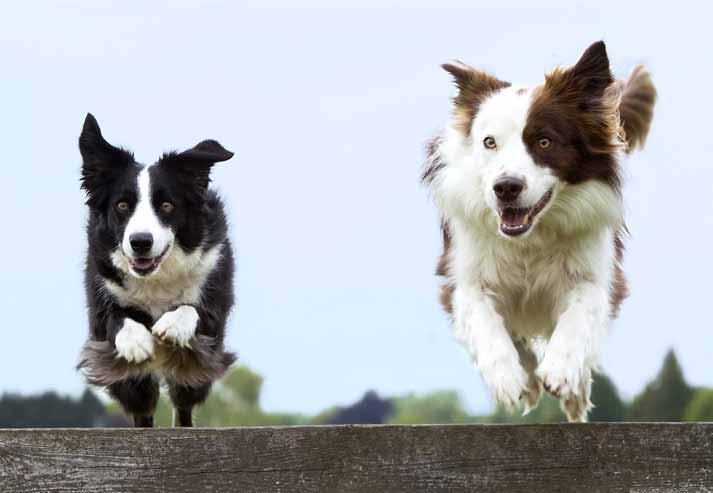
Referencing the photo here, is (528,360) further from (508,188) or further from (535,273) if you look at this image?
(508,188)

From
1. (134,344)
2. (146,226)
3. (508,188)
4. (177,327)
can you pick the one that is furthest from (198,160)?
(508,188)

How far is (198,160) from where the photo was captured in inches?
233

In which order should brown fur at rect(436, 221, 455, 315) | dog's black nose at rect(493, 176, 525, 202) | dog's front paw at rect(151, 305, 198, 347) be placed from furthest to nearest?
dog's front paw at rect(151, 305, 198, 347)
brown fur at rect(436, 221, 455, 315)
dog's black nose at rect(493, 176, 525, 202)

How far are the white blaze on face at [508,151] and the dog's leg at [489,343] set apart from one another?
508 millimetres

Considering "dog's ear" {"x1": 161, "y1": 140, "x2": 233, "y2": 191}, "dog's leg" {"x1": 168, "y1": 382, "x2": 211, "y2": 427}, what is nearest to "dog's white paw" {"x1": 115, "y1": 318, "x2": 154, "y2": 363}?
"dog's leg" {"x1": 168, "y1": 382, "x2": 211, "y2": 427}

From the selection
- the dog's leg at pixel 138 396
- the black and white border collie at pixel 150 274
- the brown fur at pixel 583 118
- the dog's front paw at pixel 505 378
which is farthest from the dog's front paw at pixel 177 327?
the brown fur at pixel 583 118

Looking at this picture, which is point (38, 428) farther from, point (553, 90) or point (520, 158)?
point (553, 90)

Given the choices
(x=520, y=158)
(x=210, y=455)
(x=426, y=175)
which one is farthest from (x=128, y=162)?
(x=210, y=455)

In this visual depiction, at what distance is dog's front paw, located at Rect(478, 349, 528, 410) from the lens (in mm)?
4594

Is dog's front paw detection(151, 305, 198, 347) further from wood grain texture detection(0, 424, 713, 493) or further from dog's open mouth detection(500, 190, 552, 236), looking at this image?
wood grain texture detection(0, 424, 713, 493)

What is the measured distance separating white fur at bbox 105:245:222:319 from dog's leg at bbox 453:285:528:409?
142 centimetres

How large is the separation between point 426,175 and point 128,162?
5.00ft

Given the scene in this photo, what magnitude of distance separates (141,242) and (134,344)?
1.58 ft

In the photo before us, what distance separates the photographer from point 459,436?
380 centimetres
